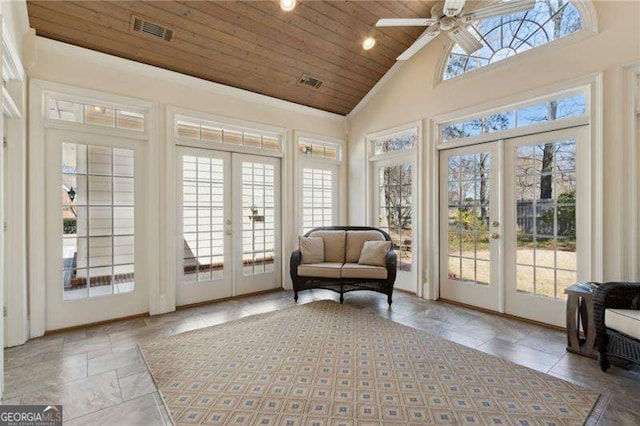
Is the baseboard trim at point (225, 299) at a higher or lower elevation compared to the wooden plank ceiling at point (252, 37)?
lower

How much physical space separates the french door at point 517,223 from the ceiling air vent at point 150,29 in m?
3.56

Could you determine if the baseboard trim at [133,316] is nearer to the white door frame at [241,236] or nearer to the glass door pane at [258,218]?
the white door frame at [241,236]

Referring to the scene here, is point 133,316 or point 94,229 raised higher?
point 94,229

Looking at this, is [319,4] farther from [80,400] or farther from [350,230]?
[80,400]

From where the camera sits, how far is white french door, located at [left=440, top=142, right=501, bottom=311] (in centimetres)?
364

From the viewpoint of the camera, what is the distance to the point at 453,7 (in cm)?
233

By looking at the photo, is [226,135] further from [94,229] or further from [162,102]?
[94,229]

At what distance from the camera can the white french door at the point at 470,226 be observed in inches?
143

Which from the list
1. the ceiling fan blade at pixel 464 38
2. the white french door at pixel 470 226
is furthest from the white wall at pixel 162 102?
the ceiling fan blade at pixel 464 38

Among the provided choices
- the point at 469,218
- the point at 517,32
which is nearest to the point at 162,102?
the point at 469,218

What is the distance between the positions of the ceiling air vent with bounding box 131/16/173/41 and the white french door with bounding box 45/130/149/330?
1157 mm

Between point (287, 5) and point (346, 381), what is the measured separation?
3.55m

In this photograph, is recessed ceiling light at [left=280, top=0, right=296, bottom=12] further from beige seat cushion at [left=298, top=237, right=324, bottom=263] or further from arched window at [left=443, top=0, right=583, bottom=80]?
beige seat cushion at [left=298, top=237, right=324, bottom=263]

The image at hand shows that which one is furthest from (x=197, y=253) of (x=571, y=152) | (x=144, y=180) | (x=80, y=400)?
(x=571, y=152)
